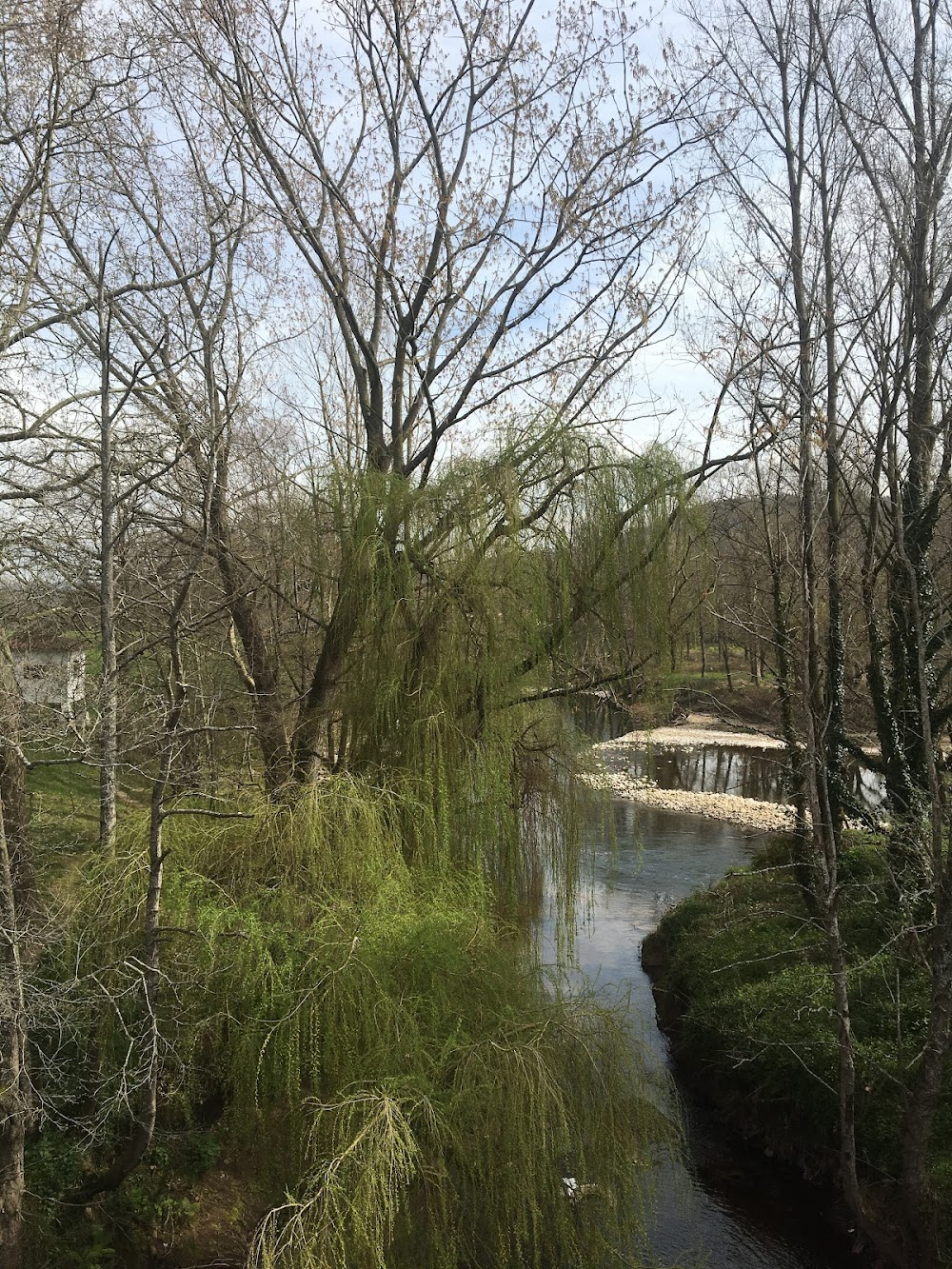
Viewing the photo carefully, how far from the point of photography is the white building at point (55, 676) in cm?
542

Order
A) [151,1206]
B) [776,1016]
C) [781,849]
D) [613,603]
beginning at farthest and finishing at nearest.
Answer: [781,849], [776,1016], [613,603], [151,1206]

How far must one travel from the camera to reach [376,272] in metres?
8.46

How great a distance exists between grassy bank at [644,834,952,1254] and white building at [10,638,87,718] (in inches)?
195

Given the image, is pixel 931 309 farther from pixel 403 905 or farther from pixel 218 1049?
pixel 218 1049

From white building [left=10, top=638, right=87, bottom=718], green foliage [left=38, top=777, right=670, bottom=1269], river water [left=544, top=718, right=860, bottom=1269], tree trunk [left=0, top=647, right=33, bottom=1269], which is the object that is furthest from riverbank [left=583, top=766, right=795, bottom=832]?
tree trunk [left=0, top=647, right=33, bottom=1269]

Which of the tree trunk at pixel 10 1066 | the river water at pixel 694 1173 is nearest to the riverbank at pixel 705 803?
the river water at pixel 694 1173

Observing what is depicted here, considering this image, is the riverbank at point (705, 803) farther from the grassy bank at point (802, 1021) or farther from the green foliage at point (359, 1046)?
the green foliage at point (359, 1046)

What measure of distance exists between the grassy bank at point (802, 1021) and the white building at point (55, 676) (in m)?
4.95

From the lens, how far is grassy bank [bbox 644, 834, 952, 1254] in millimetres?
6945

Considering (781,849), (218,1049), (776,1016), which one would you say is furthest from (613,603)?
(781,849)

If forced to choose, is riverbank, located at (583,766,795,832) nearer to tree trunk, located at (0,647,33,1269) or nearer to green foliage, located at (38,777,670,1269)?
green foliage, located at (38,777,670,1269)

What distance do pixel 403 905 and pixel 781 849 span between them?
8.50 meters

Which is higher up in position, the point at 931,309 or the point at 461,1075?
the point at 931,309

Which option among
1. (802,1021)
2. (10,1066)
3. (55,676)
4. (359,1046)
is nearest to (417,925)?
(359,1046)
